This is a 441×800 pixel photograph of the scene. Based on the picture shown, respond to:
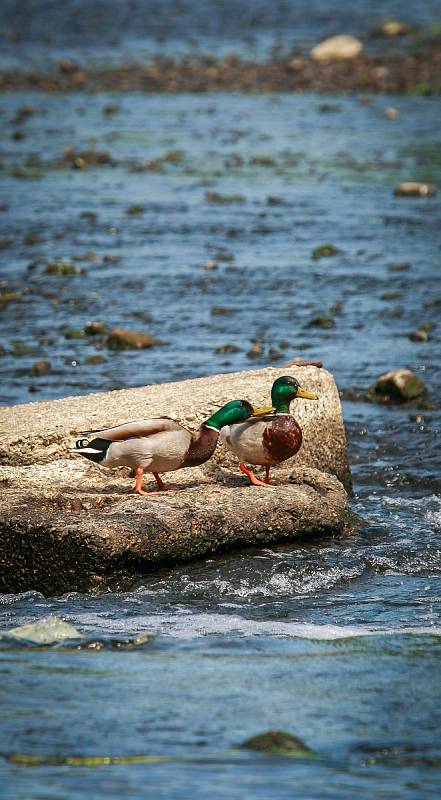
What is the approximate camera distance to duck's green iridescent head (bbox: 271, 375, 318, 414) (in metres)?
7.75

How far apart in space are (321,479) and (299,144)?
14008 mm

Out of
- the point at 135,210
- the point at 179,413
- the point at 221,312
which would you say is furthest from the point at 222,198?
the point at 179,413

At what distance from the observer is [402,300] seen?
13.4 metres

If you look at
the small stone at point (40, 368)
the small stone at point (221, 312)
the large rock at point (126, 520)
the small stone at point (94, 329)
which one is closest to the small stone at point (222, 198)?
the small stone at point (221, 312)

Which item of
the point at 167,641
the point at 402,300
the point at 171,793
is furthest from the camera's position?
the point at 402,300

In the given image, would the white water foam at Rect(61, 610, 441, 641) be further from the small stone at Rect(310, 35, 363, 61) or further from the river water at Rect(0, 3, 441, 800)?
the small stone at Rect(310, 35, 363, 61)

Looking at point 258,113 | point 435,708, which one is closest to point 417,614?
point 435,708

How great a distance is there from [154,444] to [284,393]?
2.85 ft

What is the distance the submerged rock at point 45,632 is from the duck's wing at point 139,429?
1.36 m

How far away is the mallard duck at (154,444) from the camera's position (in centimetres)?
731

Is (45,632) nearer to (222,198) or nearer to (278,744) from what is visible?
(278,744)

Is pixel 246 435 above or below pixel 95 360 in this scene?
above

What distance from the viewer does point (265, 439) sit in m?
7.58

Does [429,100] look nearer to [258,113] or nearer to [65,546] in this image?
[258,113]
